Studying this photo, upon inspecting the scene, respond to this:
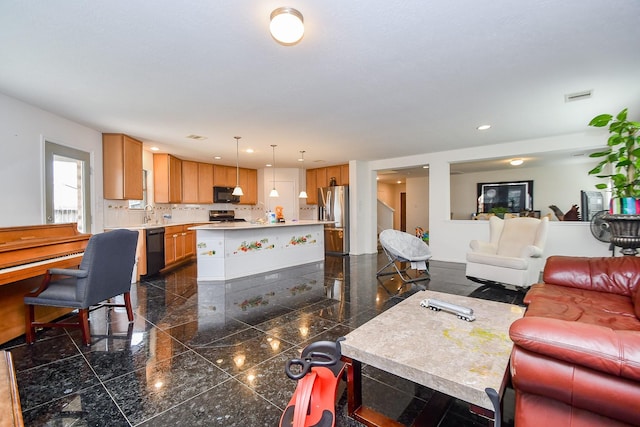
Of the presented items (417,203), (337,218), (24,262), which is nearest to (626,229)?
A: (24,262)

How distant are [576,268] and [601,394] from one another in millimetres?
2048

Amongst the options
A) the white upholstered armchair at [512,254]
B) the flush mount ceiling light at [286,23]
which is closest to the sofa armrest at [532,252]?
the white upholstered armchair at [512,254]

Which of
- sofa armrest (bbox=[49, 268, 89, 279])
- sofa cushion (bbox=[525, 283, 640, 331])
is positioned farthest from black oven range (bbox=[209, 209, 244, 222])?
sofa cushion (bbox=[525, 283, 640, 331])

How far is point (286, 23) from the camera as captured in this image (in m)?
1.66

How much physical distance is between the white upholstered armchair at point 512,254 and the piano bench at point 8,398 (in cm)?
420

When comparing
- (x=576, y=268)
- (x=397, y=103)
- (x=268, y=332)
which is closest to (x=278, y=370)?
(x=268, y=332)

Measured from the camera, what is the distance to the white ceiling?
68.0 inches

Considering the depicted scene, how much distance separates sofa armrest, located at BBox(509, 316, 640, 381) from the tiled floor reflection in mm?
810

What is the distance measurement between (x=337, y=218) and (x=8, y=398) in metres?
6.35

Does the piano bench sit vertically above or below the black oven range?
below

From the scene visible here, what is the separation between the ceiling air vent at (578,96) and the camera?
2947mm

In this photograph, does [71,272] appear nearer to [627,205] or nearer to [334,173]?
[627,205]

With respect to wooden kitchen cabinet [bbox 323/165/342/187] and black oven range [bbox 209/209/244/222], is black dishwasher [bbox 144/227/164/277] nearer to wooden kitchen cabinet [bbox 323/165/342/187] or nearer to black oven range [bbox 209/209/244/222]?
black oven range [bbox 209/209/244/222]

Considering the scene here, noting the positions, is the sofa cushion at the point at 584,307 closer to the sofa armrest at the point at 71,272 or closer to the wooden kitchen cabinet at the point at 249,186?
the sofa armrest at the point at 71,272
